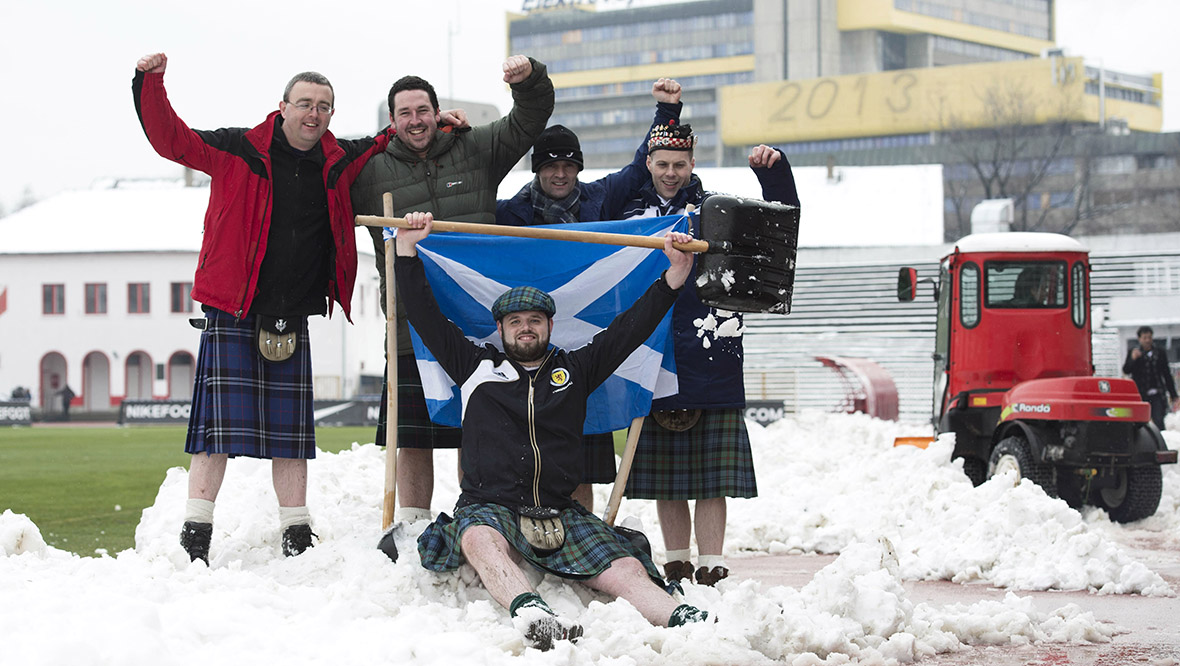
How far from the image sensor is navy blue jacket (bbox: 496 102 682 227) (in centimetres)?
659

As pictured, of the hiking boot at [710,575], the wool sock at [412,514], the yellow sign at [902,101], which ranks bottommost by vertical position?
the hiking boot at [710,575]

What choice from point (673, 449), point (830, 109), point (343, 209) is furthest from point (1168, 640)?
point (830, 109)

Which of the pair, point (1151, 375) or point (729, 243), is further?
point (1151, 375)

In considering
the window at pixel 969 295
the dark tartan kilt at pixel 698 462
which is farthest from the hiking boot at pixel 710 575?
the window at pixel 969 295

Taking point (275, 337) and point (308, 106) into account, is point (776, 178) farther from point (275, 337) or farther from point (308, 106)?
point (275, 337)

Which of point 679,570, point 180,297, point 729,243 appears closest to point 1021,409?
point 679,570

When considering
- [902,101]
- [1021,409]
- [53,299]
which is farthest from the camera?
[902,101]

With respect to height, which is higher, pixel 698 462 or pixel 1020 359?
Result: pixel 1020 359

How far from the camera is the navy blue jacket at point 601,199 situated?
259 inches

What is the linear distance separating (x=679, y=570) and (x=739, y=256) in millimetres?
1419

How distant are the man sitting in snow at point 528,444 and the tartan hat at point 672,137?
2.07 ft

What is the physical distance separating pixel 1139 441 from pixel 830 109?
100972 mm

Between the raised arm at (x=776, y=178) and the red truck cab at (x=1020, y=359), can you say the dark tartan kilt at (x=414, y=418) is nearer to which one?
the raised arm at (x=776, y=178)

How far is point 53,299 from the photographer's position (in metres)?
53.2
